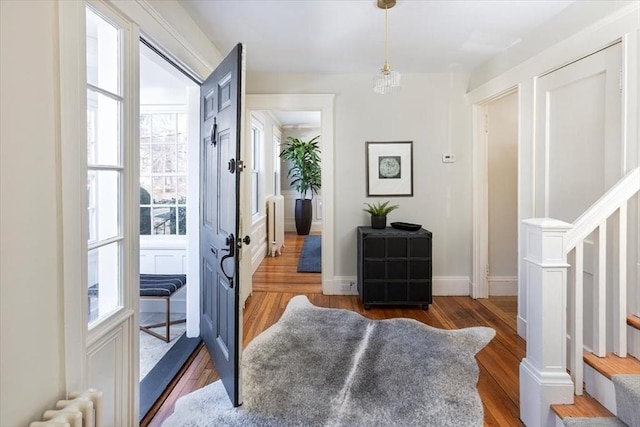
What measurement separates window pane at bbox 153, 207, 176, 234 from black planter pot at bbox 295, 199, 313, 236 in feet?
14.2

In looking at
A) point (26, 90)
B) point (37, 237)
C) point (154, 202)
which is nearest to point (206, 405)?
point (37, 237)

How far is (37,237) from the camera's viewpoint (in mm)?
1094

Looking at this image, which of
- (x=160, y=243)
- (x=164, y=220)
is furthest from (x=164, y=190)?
(x=160, y=243)

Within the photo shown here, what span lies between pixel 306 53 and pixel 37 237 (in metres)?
2.67

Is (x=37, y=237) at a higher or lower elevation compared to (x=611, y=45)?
lower

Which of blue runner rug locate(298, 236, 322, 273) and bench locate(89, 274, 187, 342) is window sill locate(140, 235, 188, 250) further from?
blue runner rug locate(298, 236, 322, 273)

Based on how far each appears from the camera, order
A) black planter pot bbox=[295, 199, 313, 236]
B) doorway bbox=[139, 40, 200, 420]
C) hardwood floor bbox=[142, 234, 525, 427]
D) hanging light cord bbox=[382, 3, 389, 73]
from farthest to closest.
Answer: black planter pot bbox=[295, 199, 313, 236] → doorway bbox=[139, 40, 200, 420] → hanging light cord bbox=[382, 3, 389, 73] → hardwood floor bbox=[142, 234, 525, 427]

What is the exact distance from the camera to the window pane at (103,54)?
1511 mm

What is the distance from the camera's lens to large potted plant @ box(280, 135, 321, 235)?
7242 mm

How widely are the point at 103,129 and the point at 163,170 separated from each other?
6.08ft

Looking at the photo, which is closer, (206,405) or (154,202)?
(206,405)

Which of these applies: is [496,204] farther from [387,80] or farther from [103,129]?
[103,129]

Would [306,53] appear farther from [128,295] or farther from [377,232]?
[128,295]

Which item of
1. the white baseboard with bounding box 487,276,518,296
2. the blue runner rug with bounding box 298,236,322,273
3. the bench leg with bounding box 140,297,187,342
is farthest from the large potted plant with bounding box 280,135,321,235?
the bench leg with bounding box 140,297,187,342
